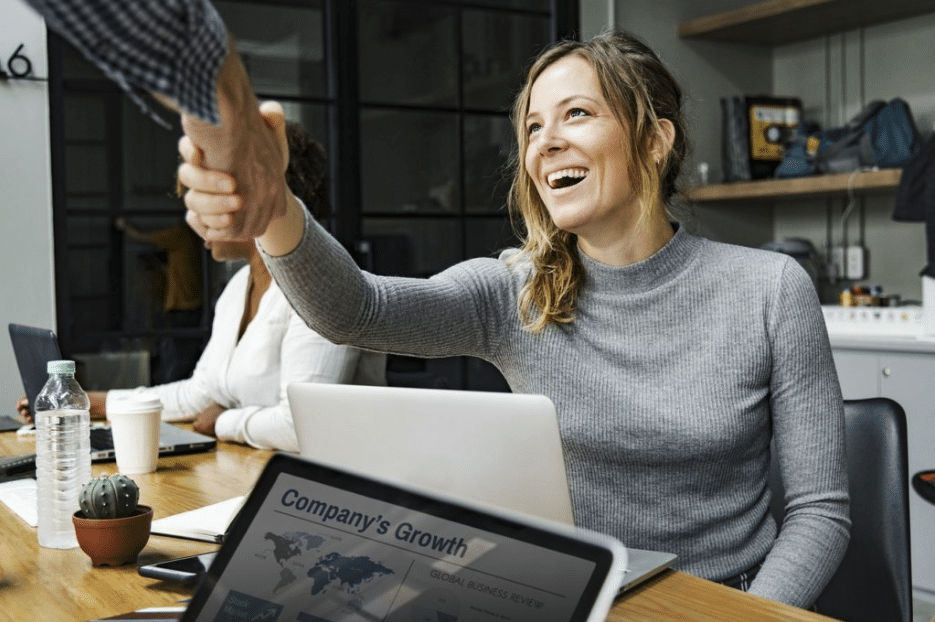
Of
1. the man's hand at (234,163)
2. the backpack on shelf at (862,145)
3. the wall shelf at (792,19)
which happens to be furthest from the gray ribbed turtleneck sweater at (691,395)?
the wall shelf at (792,19)

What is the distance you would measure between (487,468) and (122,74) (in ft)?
1.59

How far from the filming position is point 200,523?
4.18ft

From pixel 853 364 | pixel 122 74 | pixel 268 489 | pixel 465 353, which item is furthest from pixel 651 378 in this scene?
pixel 853 364

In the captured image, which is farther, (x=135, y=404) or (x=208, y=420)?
(x=208, y=420)

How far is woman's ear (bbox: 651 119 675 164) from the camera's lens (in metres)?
1.56

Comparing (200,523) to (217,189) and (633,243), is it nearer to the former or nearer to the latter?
(217,189)

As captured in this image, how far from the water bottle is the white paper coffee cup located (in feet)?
1.01

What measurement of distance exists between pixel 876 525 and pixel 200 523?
0.95m

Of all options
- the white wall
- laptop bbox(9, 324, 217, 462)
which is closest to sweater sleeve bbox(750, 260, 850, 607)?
laptop bbox(9, 324, 217, 462)

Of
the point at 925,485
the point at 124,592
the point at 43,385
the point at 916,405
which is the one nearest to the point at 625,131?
the point at 124,592

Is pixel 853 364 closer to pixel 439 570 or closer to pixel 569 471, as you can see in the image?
pixel 569 471

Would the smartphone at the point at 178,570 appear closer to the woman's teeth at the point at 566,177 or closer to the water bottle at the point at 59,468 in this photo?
the water bottle at the point at 59,468

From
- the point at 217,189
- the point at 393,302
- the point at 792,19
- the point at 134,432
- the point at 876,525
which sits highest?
the point at 792,19

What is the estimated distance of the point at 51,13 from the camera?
22.5 inches
